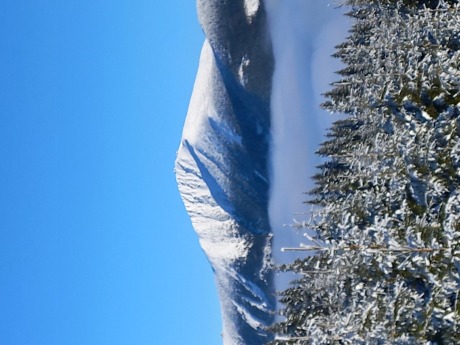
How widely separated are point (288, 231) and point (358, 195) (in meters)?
27.0

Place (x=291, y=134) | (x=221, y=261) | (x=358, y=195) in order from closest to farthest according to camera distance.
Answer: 1. (x=358, y=195)
2. (x=291, y=134)
3. (x=221, y=261)

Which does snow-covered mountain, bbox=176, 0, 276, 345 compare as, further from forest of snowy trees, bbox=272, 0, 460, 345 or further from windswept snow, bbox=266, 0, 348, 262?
forest of snowy trees, bbox=272, 0, 460, 345

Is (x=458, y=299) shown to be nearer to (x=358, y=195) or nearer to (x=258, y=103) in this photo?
(x=358, y=195)

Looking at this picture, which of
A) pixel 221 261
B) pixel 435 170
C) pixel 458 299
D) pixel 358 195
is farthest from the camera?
pixel 221 261

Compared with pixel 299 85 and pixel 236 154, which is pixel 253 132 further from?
pixel 299 85

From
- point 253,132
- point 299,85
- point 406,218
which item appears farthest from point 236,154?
point 406,218

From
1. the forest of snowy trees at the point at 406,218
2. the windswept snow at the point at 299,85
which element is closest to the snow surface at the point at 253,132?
the windswept snow at the point at 299,85

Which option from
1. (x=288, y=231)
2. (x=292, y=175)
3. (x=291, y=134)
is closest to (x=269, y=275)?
(x=288, y=231)

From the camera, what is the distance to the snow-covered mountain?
43.5m

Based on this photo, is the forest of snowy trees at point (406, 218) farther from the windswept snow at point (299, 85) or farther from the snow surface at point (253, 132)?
the snow surface at point (253, 132)

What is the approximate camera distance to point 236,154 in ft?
160

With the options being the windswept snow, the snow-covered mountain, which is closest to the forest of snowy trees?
the windswept snow

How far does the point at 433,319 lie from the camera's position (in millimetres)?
12273

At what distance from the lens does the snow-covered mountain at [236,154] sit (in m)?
43.5
